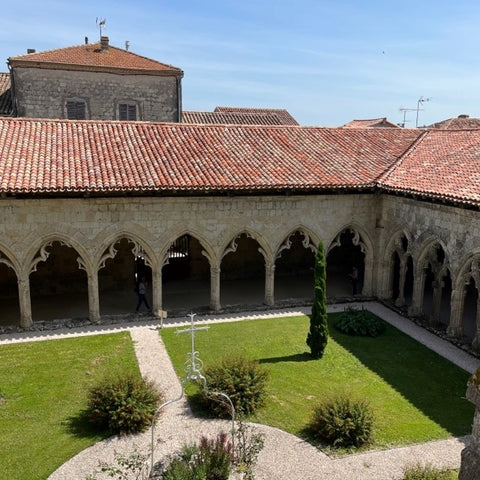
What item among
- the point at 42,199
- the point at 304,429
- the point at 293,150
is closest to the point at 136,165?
the point at 42,199

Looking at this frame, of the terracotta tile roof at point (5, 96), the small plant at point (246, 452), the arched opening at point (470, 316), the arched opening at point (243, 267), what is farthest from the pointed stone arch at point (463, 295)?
the terracotta tile roof at point (5, 96)

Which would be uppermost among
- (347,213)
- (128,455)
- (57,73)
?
(57,73)

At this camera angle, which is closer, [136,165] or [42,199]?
[42,199]

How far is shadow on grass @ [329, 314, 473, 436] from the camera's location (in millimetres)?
12078

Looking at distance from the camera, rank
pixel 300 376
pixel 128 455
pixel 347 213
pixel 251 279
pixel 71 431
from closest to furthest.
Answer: pixel 128 455 < pixel 71 431 < pixel 300 376 < pixel 347 213 < pixel 251 279

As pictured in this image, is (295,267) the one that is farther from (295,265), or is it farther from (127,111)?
(127,111)

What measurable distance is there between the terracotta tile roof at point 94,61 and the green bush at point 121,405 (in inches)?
781

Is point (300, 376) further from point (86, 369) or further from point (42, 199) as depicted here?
point (42, 199)

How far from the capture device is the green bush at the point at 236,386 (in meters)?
11.9

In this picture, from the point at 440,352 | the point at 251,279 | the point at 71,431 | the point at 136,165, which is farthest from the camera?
the point at 251,279

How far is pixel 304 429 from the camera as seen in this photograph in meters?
11.4

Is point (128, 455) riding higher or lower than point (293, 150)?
lower

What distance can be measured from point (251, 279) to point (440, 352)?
10780mm

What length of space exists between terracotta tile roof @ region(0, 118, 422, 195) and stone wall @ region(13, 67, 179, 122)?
7.94 metres
